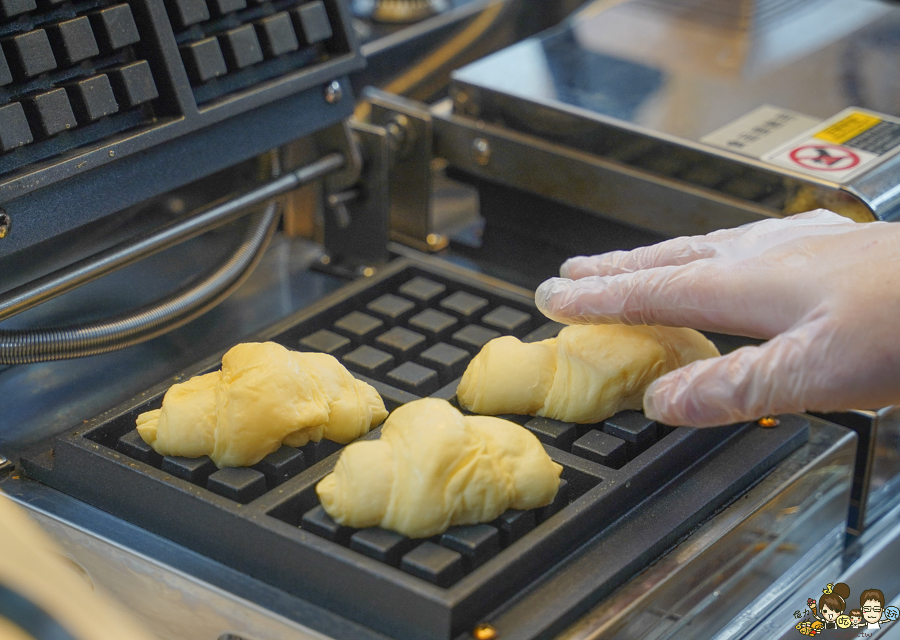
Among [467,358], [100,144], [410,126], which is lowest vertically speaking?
[467,358]

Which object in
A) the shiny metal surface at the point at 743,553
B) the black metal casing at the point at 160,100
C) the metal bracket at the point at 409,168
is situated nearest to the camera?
the shiny metal surface at the point at 743,553

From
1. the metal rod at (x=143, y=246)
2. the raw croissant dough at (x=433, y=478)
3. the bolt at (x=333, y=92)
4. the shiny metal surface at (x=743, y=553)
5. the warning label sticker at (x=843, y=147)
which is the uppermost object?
the bolt at (x=333, y=92)

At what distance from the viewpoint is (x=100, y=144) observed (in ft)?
4.50

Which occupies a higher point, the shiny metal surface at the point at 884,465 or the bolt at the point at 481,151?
the bolt at the point at 481,151

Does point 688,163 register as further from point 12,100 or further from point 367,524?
point 12,100

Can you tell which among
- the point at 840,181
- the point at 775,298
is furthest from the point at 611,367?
the point at 840,181

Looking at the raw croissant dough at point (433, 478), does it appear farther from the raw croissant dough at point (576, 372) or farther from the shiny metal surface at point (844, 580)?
the shiny metal surface at point (844, 580)

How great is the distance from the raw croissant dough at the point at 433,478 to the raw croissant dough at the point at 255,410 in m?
0.11

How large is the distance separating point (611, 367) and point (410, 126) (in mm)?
799

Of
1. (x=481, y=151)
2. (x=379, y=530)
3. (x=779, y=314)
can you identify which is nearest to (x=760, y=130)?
(x=481, y=151)

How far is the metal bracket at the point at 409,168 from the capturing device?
6.26 ft

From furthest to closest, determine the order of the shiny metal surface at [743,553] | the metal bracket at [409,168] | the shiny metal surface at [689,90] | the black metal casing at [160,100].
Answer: the metal bracket at [409,168] → the shiny metal surface at [689,90] → the black metal casing at [160,100] → the shiny metal surface at [743,553]

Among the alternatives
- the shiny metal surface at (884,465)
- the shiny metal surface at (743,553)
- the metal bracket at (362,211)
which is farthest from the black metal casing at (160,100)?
the shiny metal surface at (884,465)

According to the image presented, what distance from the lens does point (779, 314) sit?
1199 mm
